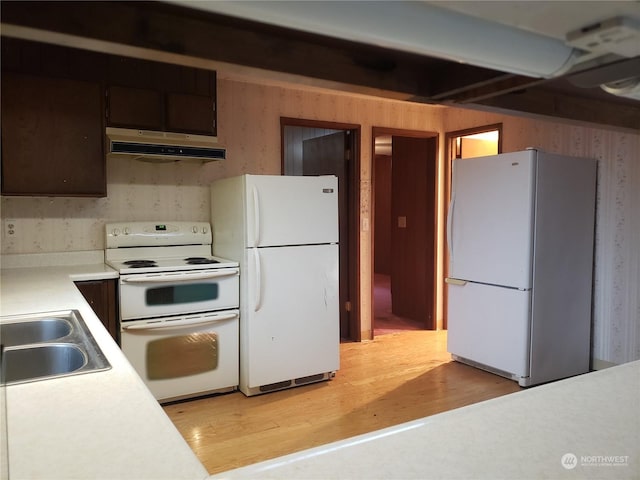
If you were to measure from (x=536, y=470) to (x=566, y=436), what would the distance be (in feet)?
0.51

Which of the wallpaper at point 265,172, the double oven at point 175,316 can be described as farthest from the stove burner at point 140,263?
the wallpaper at point 265,172

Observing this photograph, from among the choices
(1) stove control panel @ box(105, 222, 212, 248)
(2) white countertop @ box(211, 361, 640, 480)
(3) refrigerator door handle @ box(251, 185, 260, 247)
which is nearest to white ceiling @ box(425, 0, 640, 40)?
(2) white countertop @ box(211, 361, 640, 480)

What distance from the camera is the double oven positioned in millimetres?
2977

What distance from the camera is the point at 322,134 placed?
514cm

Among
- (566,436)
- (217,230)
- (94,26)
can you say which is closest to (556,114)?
(566,436)

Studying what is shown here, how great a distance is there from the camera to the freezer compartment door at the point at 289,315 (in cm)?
325

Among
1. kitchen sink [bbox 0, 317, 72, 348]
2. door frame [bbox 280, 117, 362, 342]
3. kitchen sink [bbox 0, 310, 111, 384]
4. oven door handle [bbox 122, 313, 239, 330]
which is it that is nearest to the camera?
kitchen sink [bbox 0, 310, 111, 384]

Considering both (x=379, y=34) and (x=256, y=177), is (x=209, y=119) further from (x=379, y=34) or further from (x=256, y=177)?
(x=379, y=34)

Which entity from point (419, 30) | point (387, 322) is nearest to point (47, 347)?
point (419, 30)

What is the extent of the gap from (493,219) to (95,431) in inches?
128

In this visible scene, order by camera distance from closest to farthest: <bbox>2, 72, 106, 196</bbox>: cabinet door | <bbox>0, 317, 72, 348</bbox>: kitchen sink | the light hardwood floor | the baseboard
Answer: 1. <bbox>0, 317, 72, 348</bbox>: kitchen sink
2. the light hardwood floor
3. <bbox>2, 72, 106, 196</bbox>: cabinet door
4. the baseboard

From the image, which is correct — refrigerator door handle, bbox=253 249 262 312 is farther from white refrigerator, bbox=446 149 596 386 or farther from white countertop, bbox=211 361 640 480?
white countertop, bbox=211 361 640 480

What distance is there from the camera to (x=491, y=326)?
3645 millimetres

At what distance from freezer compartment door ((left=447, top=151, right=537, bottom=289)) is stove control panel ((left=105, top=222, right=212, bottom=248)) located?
2017mm
